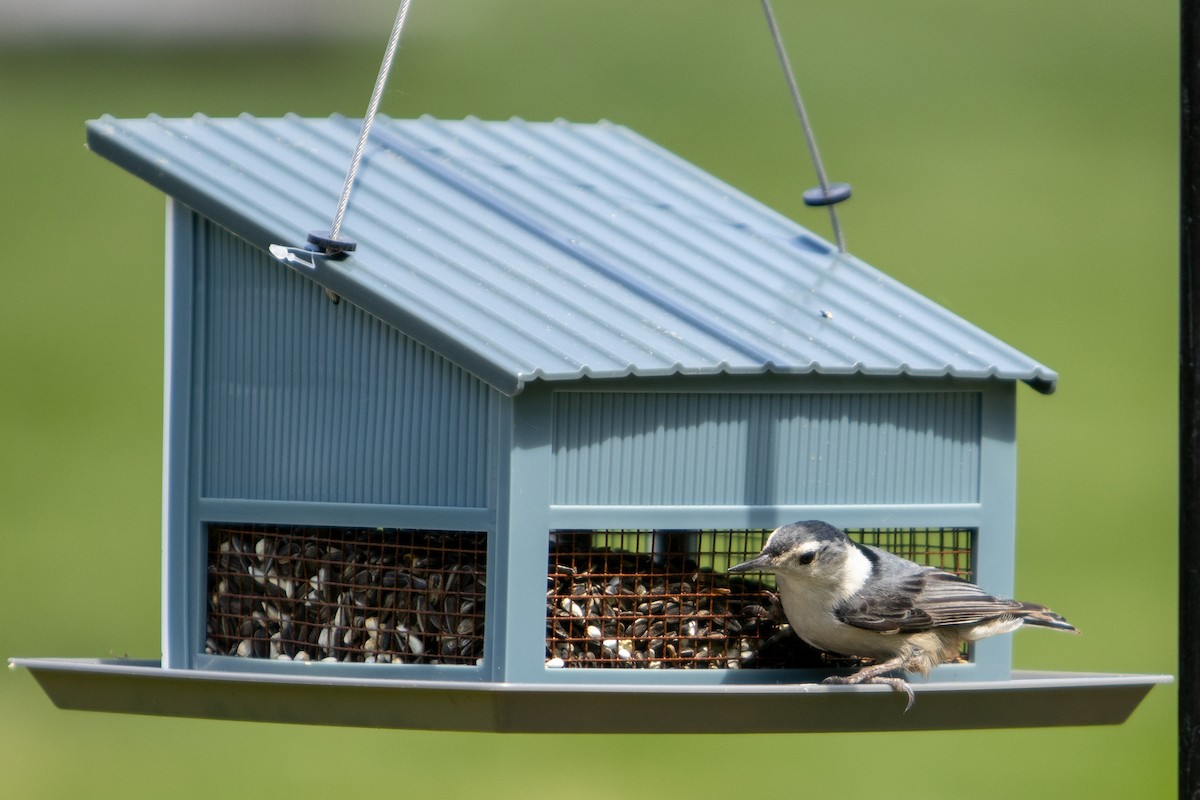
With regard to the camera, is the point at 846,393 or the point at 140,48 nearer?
the point at 846,393

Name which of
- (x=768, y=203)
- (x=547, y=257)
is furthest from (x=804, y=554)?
(x=768, y=203)

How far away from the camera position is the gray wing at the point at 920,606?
421cm

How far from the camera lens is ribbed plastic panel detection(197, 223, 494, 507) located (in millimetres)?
3986

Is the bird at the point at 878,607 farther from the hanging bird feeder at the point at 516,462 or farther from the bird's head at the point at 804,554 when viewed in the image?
the hanging bird feeder at the point at 516,462

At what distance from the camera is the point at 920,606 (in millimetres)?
4238

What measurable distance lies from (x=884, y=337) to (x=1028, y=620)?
0.78 m

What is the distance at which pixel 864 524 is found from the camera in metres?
4.27

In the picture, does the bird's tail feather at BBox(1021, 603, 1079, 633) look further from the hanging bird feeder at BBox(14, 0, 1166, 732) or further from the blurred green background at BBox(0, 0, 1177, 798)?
the blurred green background at BBox(0, 0, 1177, 798)

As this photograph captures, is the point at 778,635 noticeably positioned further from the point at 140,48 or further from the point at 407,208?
the point at 140,48

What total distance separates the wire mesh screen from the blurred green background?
6.32 meters

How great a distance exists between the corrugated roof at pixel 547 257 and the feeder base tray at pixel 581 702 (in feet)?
2.28

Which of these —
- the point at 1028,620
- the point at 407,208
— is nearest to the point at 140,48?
the point at 407,208

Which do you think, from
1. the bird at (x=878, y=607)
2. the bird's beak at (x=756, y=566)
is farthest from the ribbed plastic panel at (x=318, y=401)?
the bird at (x=878, y=607)

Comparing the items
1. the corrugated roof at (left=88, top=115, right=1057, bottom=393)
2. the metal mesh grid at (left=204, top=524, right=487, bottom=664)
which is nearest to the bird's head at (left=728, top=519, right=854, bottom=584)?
the corrugated roof at (left=88, top=115, right=1057, bottom=393)
